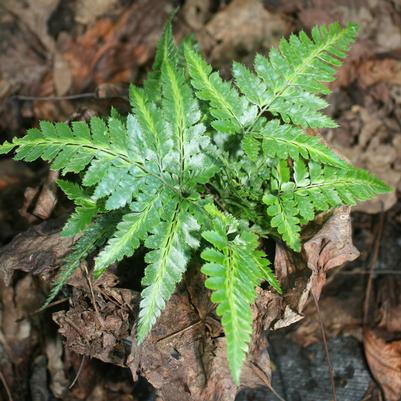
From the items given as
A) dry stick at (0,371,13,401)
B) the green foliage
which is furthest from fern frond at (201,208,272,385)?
dry stick at (0,371,13,401)

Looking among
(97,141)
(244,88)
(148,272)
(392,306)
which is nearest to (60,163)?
(97,141)

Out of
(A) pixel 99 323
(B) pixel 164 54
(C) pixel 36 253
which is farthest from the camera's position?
(B) pixel 164 54

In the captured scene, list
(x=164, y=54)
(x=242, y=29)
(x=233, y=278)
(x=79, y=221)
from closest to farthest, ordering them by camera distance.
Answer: (x=233, y=278)
(x=79, y=221)
(x=164, y=54)
(x=242, y=29)

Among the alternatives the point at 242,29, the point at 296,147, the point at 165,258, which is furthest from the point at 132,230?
the point at 242,29

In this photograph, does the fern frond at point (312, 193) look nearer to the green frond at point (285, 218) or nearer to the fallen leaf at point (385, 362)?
the green frond at point (285, 218)

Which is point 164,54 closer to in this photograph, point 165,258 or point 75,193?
point 75,193

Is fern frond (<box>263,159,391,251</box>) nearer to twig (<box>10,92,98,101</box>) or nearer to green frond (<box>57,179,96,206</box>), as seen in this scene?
green frond (<box>57,179,96,206</box>)

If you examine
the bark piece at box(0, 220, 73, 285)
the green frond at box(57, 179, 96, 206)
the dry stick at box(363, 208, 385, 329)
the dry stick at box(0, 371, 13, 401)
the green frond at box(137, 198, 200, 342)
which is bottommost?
the dry stick at box(363, 208, 385, 329)

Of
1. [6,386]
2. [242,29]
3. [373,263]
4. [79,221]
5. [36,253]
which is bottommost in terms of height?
[373,263]

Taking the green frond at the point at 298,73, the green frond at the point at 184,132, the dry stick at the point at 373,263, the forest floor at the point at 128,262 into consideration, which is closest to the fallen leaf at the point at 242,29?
the forest floor at the point at 128,262
